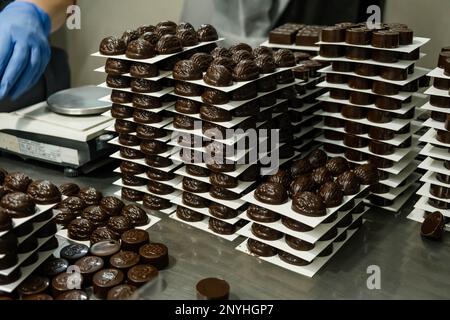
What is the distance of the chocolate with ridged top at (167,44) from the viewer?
89.7 inches

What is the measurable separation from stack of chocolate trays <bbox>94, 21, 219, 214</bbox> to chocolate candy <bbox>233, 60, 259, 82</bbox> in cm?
32

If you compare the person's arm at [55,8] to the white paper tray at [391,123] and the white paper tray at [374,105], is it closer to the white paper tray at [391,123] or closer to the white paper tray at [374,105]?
the white paper tray at [374,105]

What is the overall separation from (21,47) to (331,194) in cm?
156

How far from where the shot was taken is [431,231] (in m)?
2.20

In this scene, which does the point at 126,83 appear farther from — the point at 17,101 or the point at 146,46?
the point at 17,101

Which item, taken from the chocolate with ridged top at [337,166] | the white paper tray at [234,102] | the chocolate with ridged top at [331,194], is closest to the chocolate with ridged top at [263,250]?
the chocolate with ridged top at [331,194]

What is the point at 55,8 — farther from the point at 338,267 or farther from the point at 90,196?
the point at 338,267

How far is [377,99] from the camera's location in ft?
7.73

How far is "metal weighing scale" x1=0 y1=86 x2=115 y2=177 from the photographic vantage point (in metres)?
2.67

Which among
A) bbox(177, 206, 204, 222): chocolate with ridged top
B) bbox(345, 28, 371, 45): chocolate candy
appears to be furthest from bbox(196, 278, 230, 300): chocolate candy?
bbox(345, 28, 371, 45): chocolate candy

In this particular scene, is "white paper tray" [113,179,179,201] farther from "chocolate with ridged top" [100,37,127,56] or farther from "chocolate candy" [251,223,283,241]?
"chocolate with ridged top" [100,37,127,56]

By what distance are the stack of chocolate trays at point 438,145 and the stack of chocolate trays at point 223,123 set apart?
60cm

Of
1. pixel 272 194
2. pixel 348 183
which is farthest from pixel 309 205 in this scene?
pixel 348 183
